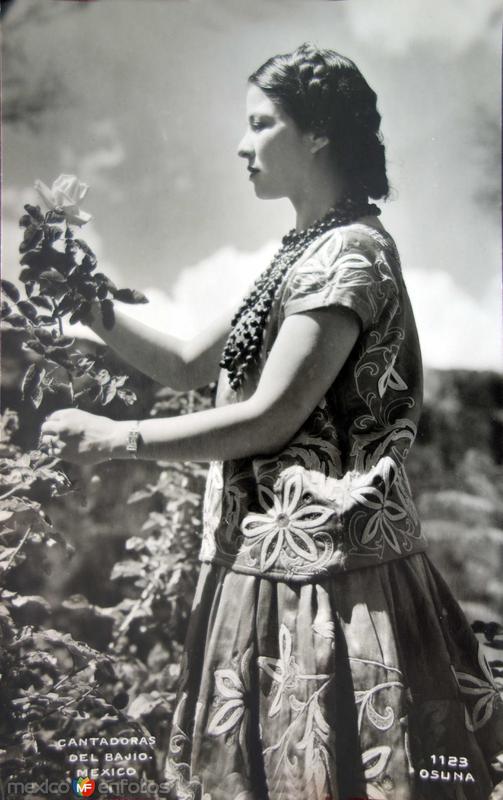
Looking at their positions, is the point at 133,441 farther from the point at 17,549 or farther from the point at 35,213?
the point at 35,213

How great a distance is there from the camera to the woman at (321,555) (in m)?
1.46

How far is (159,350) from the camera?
1.74m

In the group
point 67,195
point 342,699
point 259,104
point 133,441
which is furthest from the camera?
point 67,195

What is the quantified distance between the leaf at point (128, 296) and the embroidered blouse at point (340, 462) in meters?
0.36

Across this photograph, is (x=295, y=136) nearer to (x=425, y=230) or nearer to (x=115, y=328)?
(x=425, y=230)

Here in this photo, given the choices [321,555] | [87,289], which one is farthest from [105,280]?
[321,555]

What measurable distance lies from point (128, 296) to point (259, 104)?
1.70ft

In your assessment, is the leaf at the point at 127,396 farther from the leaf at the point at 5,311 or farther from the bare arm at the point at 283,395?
the leaf at the point at 5,311

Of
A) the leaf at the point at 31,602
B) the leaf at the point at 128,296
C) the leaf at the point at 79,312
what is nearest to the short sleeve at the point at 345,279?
the leaf at the point at 128,296

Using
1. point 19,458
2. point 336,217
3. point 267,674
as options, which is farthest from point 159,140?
point 267,674

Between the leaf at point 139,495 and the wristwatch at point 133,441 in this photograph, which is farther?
the leaf at point 139,495

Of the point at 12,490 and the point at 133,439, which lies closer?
the point at 133,439

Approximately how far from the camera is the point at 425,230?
67.2 inches

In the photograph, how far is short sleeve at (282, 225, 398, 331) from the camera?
1.50 metres
